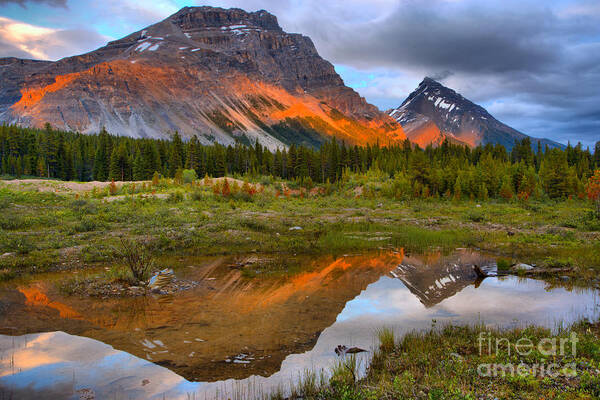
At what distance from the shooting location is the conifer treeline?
5956 centimetres

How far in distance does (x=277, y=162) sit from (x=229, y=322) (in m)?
90.2

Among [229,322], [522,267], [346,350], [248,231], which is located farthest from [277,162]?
[346,350]

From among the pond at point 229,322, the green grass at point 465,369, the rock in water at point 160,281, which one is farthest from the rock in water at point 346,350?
the rock in water at point 160,281

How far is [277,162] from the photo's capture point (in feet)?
326

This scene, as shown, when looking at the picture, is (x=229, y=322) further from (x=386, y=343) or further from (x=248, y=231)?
(x=248, y=231)

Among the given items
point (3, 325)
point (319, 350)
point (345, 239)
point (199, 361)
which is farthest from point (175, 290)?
point (345, 239)

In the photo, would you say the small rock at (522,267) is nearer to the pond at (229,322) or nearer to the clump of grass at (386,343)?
the pond at (229,322)

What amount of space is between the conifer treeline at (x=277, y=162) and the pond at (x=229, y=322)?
46.2 metres

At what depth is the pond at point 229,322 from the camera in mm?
7340

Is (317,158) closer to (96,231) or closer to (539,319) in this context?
(96,231)

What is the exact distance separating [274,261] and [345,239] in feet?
25.3

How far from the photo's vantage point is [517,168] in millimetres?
60906

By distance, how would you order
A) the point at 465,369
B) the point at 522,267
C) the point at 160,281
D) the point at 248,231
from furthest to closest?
the point at 248,231 → the point at 522,267 → the point at 160,281 → the point at 465,369

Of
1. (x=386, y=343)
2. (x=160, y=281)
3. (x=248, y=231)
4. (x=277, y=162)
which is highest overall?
(x=277, y=162)
